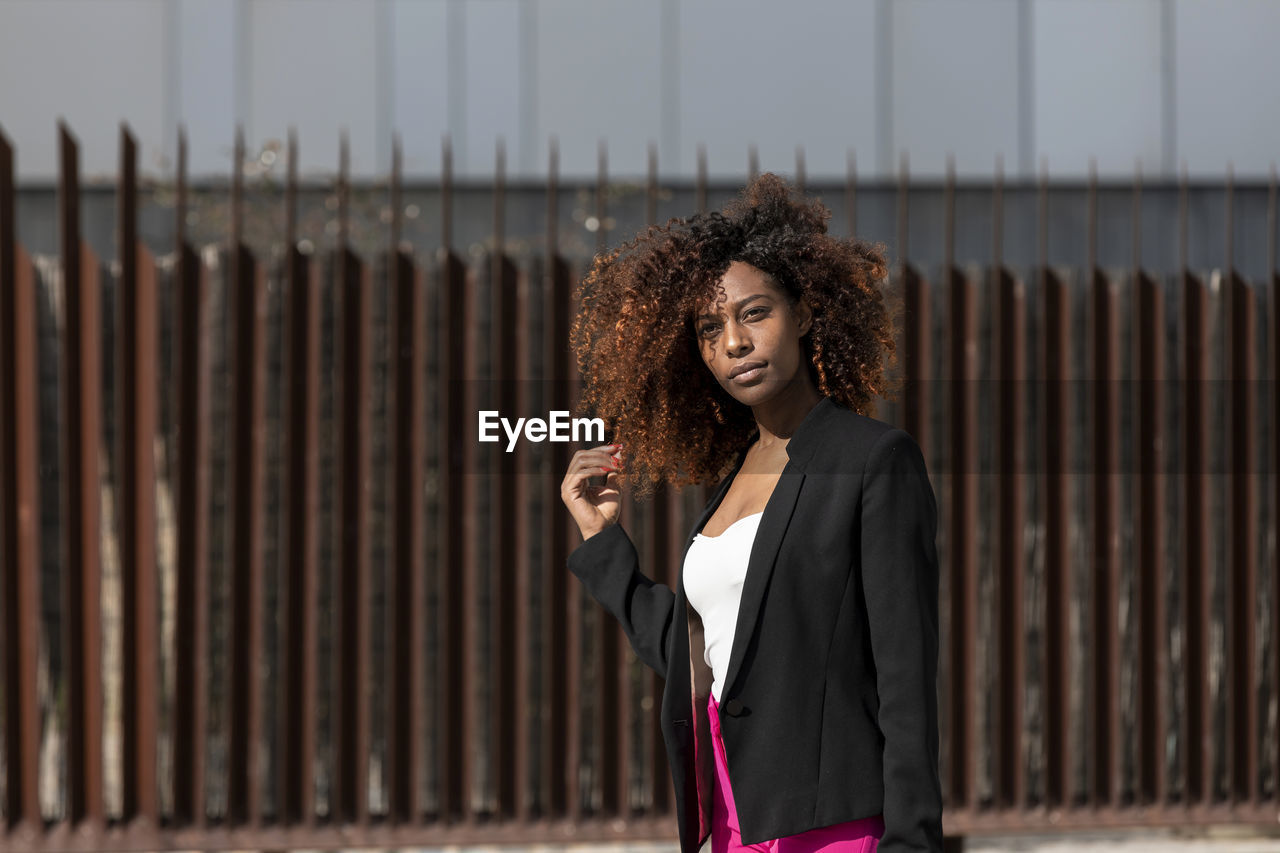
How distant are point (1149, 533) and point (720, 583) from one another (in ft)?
9.71

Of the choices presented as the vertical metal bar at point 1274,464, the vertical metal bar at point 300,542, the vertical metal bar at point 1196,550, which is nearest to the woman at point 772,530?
the vertical metal bar at point 300,542

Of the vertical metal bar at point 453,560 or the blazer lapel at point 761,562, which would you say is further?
the vertical metal bar at point 453,560

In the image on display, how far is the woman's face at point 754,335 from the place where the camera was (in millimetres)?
1771

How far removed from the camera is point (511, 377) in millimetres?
3912

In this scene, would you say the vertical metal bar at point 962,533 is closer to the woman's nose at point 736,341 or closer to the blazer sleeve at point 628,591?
the blazer sleeve at point 628,591

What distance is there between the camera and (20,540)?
3.84 meters

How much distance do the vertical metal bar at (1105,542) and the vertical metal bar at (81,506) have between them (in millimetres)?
3613

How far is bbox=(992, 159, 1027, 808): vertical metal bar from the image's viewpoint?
13.1 feet

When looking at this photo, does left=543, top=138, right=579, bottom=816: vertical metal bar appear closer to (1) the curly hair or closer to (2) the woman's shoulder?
(1) the curly hair

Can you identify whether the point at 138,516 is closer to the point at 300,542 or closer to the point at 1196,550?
the point at 300,542

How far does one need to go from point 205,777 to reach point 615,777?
4.74ft

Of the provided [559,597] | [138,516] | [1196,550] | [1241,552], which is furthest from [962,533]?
[138,516]

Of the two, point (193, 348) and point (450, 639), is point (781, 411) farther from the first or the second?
point (193, 348)

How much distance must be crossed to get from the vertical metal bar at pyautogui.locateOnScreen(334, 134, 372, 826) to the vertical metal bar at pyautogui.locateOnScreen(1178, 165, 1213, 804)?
3.03m
